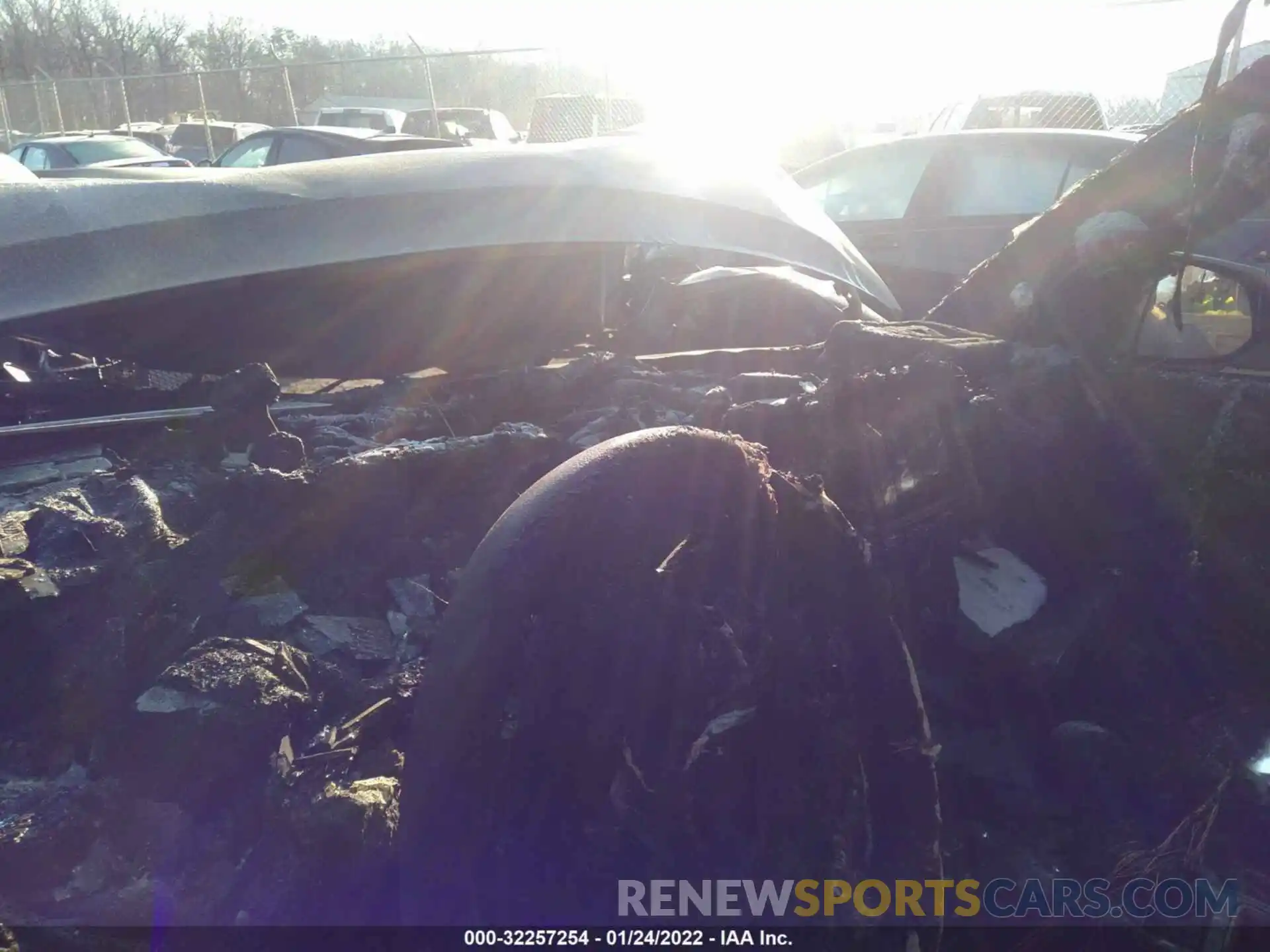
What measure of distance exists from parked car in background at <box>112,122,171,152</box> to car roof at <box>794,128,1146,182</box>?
1448 centimetres

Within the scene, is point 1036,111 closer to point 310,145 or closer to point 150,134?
point 310,145

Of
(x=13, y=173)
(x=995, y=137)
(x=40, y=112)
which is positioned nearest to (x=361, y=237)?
(x=13, y=173)

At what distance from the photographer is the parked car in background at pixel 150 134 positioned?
17.6m

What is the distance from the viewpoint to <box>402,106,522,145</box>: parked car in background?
16234 mm

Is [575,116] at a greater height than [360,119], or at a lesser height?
greater

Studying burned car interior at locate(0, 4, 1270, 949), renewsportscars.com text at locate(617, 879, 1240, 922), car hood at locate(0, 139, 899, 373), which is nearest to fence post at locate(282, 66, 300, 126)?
car hood at locate(0, 139, 899, 373)

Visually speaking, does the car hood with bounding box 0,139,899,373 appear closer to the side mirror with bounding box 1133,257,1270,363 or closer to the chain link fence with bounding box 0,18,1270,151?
the side mirror with bounding box 1133,257,1270,363

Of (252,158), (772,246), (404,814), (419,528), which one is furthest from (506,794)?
(252,158)

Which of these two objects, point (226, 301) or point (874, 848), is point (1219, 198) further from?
point (226, 301)

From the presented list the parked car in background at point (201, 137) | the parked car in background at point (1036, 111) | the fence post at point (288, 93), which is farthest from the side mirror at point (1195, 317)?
the parked car in background at point (201, 137)

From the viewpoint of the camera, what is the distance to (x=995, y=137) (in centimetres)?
636

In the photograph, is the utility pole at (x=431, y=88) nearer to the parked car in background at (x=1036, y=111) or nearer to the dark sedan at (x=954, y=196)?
the parked car in background at (x=1036, y=111)

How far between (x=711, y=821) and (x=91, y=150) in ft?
49.6

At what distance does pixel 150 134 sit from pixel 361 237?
19348 mm
